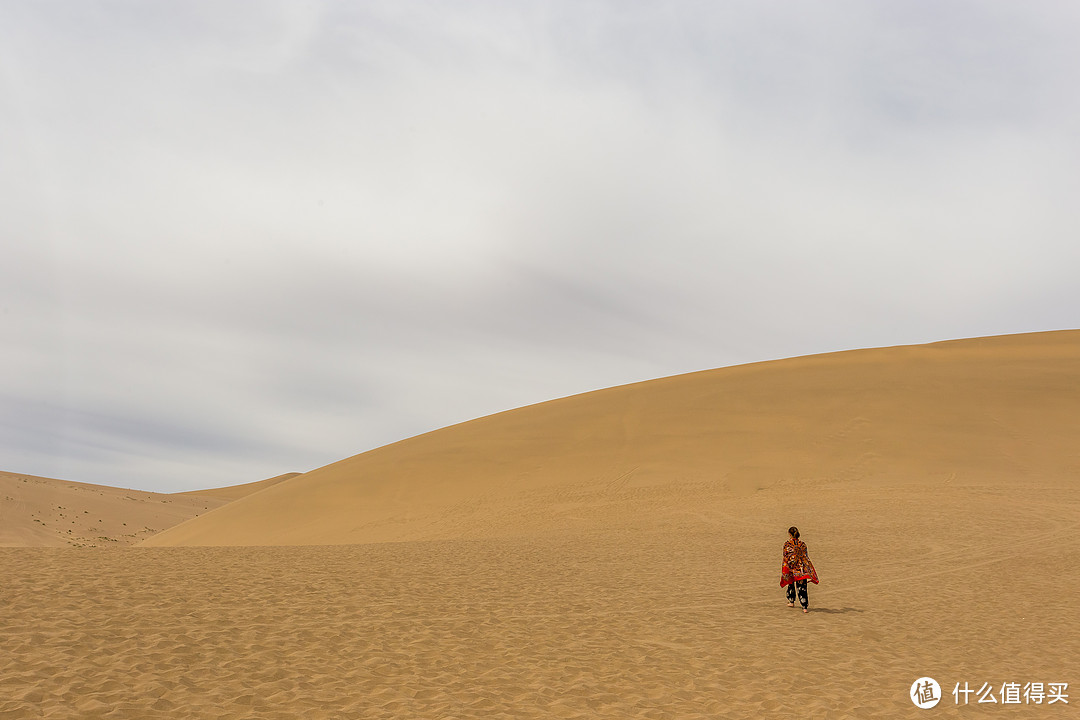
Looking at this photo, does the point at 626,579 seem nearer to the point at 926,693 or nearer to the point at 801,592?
the point at 801,592

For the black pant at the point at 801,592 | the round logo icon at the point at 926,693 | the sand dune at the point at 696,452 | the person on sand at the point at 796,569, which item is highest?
the sand dune at the point at 696,452

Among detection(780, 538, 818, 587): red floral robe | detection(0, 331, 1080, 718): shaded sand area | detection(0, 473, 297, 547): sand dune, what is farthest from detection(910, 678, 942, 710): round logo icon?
detection(0, 473, 297, 547): sand dune

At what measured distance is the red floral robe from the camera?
552 inches

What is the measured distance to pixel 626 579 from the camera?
16.2 meters

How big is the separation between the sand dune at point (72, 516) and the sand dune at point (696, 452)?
9.32 metres

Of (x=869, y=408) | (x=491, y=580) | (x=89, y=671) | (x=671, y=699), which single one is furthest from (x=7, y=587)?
(x=869, y=408)

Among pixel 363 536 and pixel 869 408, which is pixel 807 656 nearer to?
pixel 363 536

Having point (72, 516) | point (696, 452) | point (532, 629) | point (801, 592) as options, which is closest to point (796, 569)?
point (801, 592)

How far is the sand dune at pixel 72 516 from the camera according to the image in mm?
42844

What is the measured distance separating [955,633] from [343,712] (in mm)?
9588

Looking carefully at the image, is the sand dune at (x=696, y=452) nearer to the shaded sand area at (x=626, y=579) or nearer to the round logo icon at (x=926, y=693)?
the shaded sand area at (x=626, y=579)

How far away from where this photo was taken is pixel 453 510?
29.7 meters

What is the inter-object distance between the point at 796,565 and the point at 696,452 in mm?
18241

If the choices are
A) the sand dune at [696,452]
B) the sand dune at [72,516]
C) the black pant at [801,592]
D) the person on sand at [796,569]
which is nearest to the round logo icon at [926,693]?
the black pant at [801,592]
